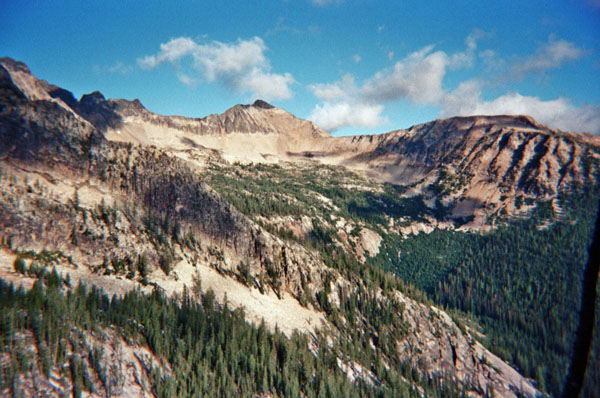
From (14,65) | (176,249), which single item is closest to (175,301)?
(176,249)

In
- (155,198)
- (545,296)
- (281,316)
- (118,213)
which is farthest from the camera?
(545,296)

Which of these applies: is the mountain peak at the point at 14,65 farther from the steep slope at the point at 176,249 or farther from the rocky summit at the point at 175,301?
the steep slope at the point at 176,249

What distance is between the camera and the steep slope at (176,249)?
153 feet

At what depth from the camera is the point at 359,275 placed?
326 ft

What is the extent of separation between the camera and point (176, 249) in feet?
209

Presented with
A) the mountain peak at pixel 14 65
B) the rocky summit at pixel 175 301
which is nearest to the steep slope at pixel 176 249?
the rocky summit at pixel 175 301

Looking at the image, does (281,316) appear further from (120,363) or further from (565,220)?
(565,220)

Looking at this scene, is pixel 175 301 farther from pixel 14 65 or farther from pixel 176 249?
pixel 14 65

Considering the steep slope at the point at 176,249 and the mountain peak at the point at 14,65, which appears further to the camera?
the mountain peak at the point at 14,65

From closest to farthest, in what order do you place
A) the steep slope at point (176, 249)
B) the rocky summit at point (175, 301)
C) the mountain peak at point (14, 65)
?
the rocky summit at point (175, 301) → the steep slope at point (176, 249) → the mountain peak at point (14, 65)

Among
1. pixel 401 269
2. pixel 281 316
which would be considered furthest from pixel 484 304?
pixel 281 316

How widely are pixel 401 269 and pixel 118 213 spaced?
157 meters

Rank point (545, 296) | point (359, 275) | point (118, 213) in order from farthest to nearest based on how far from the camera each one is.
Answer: point (545, 296) → point (359, 275) → point (118, 213)

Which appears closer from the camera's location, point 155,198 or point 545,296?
point 155,198
